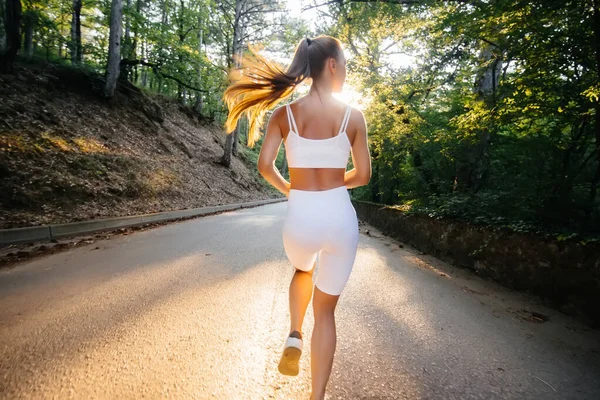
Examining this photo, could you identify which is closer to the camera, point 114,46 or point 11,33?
point 11,33

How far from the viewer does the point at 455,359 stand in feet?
7.45

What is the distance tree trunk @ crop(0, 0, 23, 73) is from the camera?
8.38 m

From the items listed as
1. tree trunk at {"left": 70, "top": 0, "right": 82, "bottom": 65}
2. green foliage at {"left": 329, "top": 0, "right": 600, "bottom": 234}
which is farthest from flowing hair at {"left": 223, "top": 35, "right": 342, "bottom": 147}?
tree trunk at {"left": 70, "top": 0, "right": 82, "bottom": 65}

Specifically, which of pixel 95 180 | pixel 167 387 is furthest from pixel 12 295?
pixel 95 180

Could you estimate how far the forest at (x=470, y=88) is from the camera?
404cm

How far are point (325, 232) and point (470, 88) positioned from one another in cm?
1163

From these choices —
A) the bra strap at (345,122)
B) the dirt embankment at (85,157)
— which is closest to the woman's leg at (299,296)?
the bra strap at (345,122)

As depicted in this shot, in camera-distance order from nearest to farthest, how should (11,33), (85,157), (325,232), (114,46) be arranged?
(325,232), (85,157), (11,33), (114,46)

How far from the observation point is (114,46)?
11.5 meters

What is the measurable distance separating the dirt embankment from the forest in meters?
1.08

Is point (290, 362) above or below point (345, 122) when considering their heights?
below

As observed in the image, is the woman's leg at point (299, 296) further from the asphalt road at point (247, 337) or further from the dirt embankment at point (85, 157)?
the dirt embankment at point (85, 157)

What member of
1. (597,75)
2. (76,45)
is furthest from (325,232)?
(76,45)

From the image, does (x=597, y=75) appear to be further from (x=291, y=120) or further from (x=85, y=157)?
(x=85, y=157)
